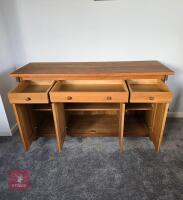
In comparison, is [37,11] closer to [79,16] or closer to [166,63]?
[79,16]

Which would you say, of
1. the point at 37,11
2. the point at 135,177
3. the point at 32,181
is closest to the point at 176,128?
the point at 135,177

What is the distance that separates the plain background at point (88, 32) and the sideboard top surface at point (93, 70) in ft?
0.44

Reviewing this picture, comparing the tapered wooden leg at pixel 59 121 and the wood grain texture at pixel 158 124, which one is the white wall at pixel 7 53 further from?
the wood grain texture at pixel 158 124

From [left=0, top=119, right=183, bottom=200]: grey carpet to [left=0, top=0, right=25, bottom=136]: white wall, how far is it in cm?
27

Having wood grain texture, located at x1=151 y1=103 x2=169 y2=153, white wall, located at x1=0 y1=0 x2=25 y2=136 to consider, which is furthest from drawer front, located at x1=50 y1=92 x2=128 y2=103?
white wall, located at x1=0 y1=0 x2=25 y2=136

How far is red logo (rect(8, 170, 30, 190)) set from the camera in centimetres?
134

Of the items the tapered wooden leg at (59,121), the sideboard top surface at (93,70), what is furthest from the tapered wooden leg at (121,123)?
the tapered wooden leg at (59,121)

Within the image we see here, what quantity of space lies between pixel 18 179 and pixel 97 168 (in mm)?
723

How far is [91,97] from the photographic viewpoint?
4.68 feet

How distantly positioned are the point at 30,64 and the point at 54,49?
33cm

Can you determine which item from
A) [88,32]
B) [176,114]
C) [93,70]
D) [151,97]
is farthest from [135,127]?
[88,32]

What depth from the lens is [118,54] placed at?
1.85 m

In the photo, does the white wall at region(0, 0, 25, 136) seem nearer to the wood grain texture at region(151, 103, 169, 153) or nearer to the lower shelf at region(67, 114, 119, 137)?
the lower shelf at region(67, 114, 119, 137)

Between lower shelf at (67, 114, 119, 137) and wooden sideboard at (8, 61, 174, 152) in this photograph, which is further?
lower shelf at (67, 114, 119, 137)
